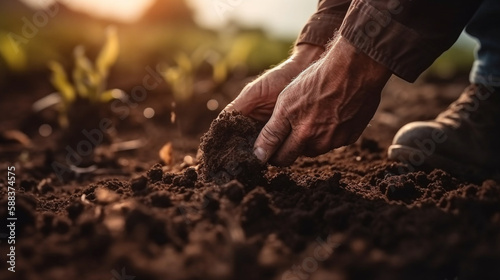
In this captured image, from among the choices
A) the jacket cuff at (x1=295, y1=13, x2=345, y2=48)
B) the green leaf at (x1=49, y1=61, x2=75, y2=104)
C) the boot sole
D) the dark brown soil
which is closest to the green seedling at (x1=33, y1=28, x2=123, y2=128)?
the green leaf at (x1=49, y1=61, x2=75, y2=104)

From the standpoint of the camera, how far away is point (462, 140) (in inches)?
92.9

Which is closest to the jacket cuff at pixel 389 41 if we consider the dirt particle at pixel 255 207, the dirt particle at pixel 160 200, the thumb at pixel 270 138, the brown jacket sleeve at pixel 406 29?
the brown jacket sleeve at pixel 406 29

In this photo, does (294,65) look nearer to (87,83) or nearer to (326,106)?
(326,106)

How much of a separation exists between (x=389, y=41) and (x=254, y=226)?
2.63ft

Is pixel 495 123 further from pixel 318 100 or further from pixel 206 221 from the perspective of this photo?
pixel 206 221

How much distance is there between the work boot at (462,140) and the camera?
7.41ft

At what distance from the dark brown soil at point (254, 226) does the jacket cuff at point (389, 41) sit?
460mm

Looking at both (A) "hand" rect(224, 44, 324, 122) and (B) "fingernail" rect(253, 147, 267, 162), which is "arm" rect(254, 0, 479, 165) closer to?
(B) "fingernail" rect(253, 147, 267, 162)

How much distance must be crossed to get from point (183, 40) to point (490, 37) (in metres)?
5.15

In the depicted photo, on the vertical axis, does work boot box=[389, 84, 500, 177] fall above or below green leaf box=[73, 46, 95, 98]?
above

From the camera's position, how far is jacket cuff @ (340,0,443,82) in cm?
162

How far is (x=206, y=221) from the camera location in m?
1.39

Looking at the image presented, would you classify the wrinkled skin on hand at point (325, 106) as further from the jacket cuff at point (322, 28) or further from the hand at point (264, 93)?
the jacket cuff at point (322, 28)

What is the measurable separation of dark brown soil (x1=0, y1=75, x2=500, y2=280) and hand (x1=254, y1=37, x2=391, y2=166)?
0.12 metres
